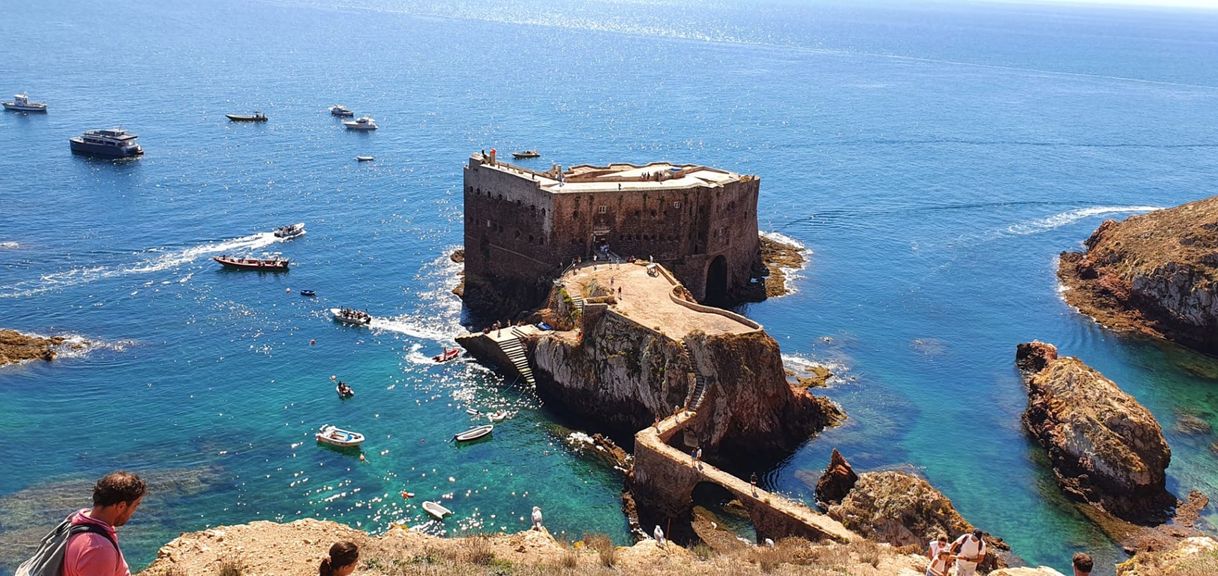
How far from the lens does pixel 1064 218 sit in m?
114

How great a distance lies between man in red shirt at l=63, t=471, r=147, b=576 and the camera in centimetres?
1284

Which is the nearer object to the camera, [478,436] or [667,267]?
[478,436]

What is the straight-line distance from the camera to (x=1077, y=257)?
97.2 m

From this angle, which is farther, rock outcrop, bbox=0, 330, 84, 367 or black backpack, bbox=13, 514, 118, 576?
rock outcrop, bbox=0, 330, 84, 367

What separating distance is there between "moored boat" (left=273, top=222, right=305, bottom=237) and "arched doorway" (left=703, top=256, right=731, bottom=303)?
4162 centimetres

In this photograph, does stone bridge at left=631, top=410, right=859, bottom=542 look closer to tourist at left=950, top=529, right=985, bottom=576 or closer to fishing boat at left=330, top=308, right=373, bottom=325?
tourist at left=950, top=529, right=985, bottom=576

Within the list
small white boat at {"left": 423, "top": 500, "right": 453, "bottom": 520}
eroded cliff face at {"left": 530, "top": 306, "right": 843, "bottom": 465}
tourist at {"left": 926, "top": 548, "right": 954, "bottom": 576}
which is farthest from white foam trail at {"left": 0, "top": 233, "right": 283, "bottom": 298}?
tourist at {"left": 926, "top": 548, "right": 954, "bottom": 576}

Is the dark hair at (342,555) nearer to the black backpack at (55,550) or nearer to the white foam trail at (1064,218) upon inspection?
the black backpack at (55,550)

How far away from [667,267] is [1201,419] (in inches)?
1543

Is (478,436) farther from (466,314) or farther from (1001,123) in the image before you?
(1001,123)

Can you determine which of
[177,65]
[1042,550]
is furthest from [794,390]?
[177,65]

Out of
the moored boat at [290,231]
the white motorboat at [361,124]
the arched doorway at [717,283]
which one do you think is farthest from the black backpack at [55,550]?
the white motorboat at [361,124]

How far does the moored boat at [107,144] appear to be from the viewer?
385ft

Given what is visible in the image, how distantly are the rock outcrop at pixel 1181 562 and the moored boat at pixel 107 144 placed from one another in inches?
4649
